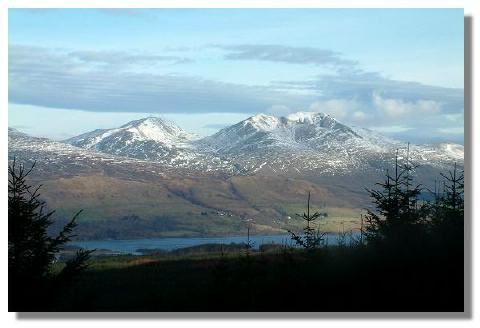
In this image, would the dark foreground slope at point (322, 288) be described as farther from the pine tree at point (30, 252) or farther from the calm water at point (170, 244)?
the calm water at point (170, 244)

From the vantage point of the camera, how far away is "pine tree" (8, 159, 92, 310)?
408 inches

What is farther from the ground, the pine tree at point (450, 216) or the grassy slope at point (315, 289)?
the pine tree at point (450, 216)

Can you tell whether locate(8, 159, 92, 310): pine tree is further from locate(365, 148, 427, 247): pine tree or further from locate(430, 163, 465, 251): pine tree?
locate(430, 163, 465, 251): pine tree

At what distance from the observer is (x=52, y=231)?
1224 cm

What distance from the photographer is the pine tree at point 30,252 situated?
10.4m

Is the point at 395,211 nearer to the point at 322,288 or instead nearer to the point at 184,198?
the point at 322,288

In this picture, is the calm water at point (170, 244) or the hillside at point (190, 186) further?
the hillside at point (190, 186)

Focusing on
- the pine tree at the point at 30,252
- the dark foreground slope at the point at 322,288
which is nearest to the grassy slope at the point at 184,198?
the pine tree at the point at 30,252

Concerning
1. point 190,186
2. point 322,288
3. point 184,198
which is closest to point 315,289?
point 322,288

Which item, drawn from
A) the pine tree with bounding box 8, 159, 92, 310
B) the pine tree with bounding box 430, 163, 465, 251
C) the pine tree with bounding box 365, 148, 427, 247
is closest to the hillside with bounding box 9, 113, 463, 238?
the pine tree with bounding box 365, 148, 427, 247

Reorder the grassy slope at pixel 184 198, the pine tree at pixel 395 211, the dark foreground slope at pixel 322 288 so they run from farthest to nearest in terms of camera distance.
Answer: the grassy slope at pixel 184 198 < the pine tree at pixel 395 211 < the dark foreground slope at pixel 322 288
